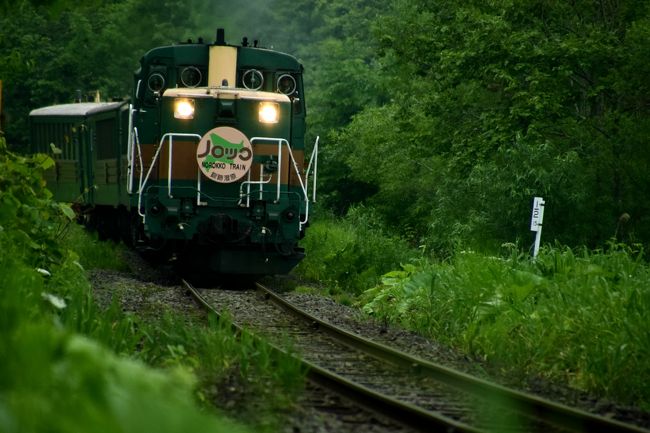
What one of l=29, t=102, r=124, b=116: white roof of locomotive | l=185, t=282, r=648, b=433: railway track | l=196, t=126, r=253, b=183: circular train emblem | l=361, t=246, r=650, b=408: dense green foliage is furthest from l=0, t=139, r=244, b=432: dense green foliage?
l=29, t=102, r=124, b=116: white roof of locomotive

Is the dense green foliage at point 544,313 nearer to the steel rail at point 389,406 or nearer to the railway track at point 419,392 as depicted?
the railway track at point 419,392

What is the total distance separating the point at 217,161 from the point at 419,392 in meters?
8.18

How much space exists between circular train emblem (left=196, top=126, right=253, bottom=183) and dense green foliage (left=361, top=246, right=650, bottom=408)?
2962 millimetres

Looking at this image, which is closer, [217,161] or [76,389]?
[76,389]

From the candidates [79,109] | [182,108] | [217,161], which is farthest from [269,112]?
[79,109]

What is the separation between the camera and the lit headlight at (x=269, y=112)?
16.2 metres

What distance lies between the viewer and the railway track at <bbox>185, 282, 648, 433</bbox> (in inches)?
270

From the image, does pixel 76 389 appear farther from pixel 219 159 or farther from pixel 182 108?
pixel 182 108

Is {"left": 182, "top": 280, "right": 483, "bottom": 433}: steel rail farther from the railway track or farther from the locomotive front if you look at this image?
the locomotive front

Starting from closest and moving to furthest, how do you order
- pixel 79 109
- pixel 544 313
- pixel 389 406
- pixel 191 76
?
pixel 389 406 → pixel 544 313 → pixel 191 76 → pixel 79 109

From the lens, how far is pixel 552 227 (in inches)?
771

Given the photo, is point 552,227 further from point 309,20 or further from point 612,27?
point 309,20

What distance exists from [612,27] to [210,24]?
1620 cm

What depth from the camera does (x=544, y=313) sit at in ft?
34.0
